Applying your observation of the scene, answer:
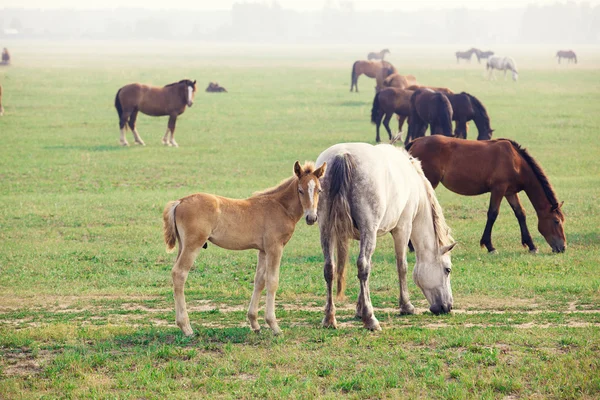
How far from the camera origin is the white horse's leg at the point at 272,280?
27.2ft

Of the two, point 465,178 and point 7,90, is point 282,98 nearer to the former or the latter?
point 7,90

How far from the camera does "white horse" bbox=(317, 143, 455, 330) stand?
28.7 ft

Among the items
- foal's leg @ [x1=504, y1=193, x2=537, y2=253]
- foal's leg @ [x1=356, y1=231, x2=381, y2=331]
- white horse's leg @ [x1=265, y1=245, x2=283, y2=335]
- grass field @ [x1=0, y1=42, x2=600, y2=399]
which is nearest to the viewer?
grass field @ [x1=0, y1=42, x2=600, y2=399]

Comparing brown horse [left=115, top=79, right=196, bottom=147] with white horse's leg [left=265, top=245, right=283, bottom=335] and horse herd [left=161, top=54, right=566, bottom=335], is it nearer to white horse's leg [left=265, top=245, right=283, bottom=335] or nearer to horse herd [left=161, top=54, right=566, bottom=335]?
horse herd [left=161, top=54, right=566, bottom=335]

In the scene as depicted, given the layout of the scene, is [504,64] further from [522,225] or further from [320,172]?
[320,172]

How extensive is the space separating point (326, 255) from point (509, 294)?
313cm

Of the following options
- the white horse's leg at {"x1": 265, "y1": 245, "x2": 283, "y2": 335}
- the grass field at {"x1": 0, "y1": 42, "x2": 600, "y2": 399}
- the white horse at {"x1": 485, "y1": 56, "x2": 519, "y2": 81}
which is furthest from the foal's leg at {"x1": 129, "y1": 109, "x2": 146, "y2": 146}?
the white horse at {"x1": 485, "y1": 56, "x2": 519, "y2": 81}

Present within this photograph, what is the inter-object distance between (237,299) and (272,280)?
87.7 inches

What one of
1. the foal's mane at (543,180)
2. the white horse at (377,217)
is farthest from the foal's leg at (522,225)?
the white horse at (377,217)

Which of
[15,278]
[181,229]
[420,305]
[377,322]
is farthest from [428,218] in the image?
[15,278]

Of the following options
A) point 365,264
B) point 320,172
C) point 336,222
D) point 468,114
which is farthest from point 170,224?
point 468,114

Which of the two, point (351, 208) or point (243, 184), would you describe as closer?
point (351, 208)

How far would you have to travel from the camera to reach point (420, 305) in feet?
33.6

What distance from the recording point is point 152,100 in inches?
1042
